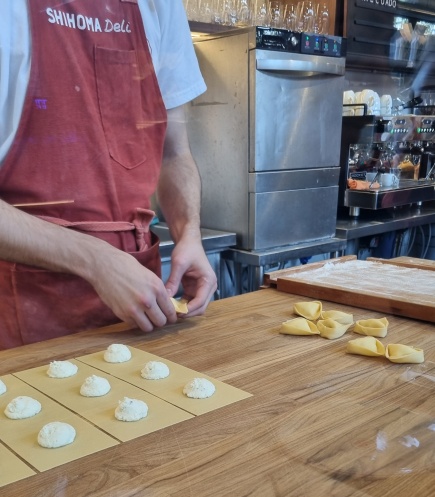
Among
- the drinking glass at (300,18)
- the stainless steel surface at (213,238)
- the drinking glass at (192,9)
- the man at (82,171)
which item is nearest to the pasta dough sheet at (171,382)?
the man at (82,171)

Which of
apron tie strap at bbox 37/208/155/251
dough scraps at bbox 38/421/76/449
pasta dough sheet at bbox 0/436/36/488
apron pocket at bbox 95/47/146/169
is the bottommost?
pasta dough sheet at bbox 0/436/36/488

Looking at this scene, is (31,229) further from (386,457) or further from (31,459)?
(386,457)

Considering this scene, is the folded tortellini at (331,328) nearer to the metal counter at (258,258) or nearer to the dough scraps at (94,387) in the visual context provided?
the dough scraps at (94,387)

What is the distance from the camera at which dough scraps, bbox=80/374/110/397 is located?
771 millimetres

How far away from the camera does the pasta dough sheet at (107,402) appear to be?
2.27ft

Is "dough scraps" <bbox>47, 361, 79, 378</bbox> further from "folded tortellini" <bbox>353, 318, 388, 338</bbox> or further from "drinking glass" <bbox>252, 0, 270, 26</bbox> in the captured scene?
"drinking glass" <bbox>252, 0, 270, 26</bbox>

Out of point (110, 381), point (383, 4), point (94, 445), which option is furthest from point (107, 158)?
point (383, 4)

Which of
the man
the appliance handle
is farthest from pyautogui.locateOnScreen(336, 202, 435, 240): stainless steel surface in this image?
the man

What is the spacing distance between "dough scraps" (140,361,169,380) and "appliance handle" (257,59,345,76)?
146 cm

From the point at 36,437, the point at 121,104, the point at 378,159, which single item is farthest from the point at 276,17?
the point at 36,437

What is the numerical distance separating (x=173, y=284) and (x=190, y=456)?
0.55 meters

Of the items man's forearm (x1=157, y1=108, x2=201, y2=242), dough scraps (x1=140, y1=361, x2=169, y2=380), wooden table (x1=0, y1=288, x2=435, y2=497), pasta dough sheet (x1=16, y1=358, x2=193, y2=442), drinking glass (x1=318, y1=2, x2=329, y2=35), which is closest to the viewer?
wooden table (x1=0, y1=288, x2=435, y2=497)

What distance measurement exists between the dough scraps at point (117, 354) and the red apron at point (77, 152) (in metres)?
0.24

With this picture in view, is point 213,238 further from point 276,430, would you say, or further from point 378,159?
point 276,430
